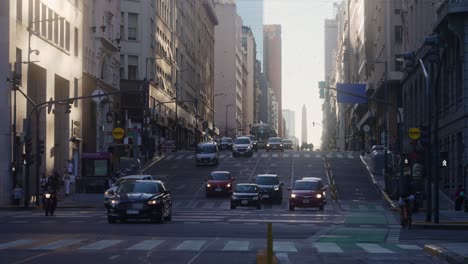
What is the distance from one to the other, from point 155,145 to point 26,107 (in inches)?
1460

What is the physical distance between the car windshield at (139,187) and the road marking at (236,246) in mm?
9117

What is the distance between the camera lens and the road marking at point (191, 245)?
69.6 ft

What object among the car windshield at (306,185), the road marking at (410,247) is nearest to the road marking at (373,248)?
the road marking at (410,247)

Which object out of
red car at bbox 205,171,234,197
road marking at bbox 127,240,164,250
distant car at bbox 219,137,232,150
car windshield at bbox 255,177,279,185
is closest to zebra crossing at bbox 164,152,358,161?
distant car at bbox 219,137,232,150

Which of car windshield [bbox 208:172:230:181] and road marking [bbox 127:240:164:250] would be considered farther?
car windshield [bbox 208:172:230:181]

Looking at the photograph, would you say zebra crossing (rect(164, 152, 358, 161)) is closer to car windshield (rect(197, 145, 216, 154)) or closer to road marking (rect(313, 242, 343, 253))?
car windshield (rect(197, 145, 216, 154))

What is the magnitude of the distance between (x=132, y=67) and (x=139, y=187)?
72070 mm

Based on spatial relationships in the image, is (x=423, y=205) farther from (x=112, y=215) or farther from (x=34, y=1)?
(x=34, y=1)

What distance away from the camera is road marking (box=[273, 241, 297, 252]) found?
69.9ft

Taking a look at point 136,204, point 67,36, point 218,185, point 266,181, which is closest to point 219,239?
point 136,204

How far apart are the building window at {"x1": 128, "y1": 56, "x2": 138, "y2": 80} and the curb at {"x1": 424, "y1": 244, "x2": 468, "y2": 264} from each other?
3289 inches

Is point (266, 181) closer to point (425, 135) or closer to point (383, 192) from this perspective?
point (383, 192)

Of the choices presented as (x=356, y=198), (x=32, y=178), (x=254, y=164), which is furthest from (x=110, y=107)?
(x=356, y=198)

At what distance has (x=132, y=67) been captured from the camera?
103125 mm
